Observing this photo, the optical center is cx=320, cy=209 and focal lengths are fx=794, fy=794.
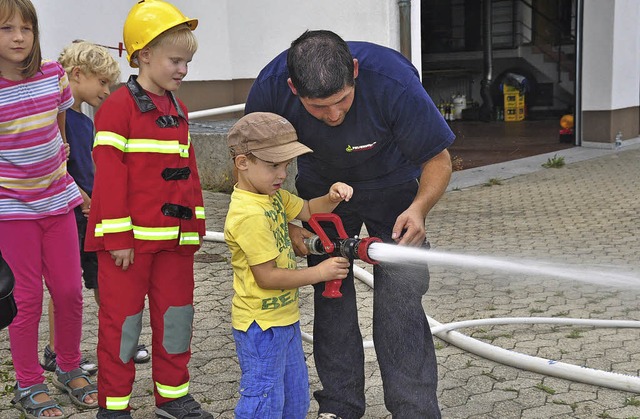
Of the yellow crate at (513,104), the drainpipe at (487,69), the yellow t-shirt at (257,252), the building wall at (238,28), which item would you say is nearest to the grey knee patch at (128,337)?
the yellow t-shirt at (257,252)

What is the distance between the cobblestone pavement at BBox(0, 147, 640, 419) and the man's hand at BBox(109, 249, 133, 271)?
2.87 ft

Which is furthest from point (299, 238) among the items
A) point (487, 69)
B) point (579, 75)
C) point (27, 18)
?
point (487, 69)

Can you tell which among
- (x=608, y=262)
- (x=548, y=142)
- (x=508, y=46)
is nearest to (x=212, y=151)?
(x=608, y=262)

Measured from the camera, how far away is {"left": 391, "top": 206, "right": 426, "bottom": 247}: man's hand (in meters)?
2.94

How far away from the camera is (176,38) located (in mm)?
3273

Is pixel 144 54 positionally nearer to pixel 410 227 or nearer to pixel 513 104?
pixel 410 227

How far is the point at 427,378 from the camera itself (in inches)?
127

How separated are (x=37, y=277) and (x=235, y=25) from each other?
7.25m

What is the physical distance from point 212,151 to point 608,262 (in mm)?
4577

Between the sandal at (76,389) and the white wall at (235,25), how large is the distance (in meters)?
5.60

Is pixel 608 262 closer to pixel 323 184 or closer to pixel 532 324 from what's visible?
pixel 532 324

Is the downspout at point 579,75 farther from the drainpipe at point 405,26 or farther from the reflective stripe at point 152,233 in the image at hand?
the reflective stripe at point 152,233

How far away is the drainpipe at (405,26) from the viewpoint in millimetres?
9305

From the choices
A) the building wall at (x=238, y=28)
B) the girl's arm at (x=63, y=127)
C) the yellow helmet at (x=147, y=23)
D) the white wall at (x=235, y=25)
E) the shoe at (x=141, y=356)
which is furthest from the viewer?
the building wall at (x=238, y=28)
